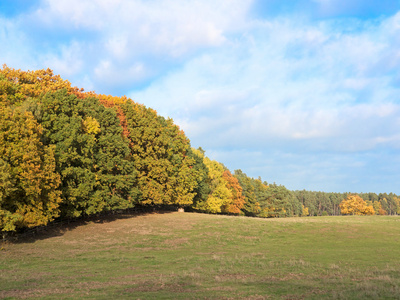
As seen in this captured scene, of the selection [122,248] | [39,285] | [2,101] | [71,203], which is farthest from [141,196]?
[39,285]

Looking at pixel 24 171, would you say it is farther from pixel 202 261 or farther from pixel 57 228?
pixel 202 261

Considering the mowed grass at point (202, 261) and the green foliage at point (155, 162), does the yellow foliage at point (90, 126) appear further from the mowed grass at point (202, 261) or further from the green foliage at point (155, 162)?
the mowed grass at point (202, 261)

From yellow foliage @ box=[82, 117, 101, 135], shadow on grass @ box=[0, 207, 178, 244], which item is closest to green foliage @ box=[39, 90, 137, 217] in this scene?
yellow foliage @ box=[82, 117, 101, 135]

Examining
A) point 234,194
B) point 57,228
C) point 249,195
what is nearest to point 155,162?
point 57,228

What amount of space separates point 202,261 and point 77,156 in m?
22.4

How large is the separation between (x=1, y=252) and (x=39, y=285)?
51.9 feet

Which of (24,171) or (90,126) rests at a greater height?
(90,126)

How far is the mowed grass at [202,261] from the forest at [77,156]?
4.25m

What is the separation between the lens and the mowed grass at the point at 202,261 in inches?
679

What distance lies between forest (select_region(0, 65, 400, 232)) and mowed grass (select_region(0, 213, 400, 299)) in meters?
4.25

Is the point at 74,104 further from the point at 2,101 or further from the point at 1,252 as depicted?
the point at 1,252

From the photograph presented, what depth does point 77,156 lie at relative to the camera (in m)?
42.6

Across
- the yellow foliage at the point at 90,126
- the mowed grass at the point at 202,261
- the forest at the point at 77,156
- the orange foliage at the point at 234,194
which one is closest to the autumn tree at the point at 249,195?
the orange foliage at the point at 234,194

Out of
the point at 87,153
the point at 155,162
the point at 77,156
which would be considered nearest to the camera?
the point at 77,156
